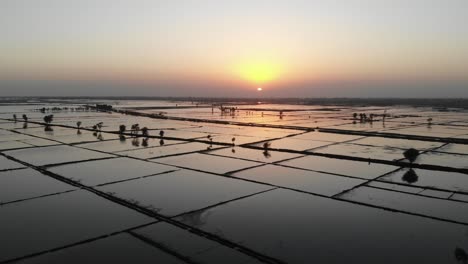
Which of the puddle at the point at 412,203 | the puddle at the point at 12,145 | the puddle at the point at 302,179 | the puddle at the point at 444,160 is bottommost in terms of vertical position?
the puddle at the point at 12,145

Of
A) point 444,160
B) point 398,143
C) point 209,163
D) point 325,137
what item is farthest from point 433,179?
point 325,137

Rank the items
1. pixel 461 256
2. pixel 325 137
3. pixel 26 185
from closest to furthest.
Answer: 1. pixel 461 256
2. pixel 26 185
3. pixel 325 137

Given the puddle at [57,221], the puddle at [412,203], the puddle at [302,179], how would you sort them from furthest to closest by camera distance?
the puddle at [302,179]
the puddle at [412,203]
the puddle at [57,221]

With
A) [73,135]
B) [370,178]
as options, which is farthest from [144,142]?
[370,178]

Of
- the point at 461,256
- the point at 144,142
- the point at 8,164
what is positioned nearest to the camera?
the point at 461,256

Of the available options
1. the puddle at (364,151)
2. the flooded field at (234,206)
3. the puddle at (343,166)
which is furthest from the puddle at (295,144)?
the puddle at (343,166)

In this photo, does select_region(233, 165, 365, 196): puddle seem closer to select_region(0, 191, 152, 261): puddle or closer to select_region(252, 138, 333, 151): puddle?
select_region(0, 191, 152, 261): puddle

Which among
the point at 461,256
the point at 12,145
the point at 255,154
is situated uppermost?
the point at 461,256

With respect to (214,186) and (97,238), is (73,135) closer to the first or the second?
(214,186)

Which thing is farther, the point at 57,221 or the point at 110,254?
the point at 57,221

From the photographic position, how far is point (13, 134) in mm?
23516

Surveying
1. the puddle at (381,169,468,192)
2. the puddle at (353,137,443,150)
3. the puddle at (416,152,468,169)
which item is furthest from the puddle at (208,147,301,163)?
the puddle at (353,137,443,150)

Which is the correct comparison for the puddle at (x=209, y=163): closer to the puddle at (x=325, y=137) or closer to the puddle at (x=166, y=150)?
the puddle at (x=166, y=150)

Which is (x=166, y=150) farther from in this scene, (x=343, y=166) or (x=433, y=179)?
(x=433, y=179)
